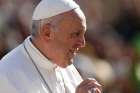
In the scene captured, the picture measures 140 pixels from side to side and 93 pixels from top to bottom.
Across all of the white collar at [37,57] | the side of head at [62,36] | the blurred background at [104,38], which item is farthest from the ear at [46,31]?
the blurred background at [104,38]

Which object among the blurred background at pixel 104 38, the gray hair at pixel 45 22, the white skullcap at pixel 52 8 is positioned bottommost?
the blurred background at pixel 104 38

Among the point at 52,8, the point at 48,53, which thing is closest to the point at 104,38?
the point at 52,8

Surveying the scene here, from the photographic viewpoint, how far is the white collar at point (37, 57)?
146 inches

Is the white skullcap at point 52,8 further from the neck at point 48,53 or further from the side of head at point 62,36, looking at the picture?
the neck at point 48,53

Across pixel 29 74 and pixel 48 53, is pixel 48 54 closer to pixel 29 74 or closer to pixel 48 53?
pixel 48 53

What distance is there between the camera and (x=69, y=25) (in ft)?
11.8

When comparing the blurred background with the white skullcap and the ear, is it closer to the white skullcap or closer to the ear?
the white skullcap

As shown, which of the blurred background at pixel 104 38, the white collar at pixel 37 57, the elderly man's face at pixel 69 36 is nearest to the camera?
the elderly man's face at pixel 69 36

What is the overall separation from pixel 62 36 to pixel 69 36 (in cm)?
4

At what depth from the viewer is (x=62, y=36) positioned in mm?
3619

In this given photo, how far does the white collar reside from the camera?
370 cm

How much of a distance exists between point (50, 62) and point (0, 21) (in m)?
4.00

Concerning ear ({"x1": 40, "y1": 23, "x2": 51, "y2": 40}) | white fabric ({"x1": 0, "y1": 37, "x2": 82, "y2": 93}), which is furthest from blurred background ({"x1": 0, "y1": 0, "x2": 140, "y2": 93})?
ear ({"x1": 40, "y1": 23, "x2": 51, "y2": 40})

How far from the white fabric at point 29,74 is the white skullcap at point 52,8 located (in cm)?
16
